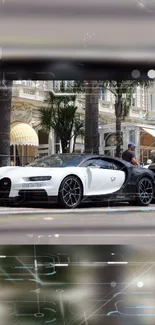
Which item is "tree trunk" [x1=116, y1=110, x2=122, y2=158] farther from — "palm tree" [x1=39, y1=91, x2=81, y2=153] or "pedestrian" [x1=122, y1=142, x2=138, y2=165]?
"palm tree" [x1=39, y1=91, x2=81, y2=153]

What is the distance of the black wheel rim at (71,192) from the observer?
1.99 meters

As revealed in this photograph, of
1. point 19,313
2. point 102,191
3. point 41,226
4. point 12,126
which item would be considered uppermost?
point 12,126

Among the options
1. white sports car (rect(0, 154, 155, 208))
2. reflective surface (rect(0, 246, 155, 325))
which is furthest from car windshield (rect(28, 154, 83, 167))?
reflective surface (rect(0, 246, 155, 325))

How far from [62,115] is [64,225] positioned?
0.54 meters

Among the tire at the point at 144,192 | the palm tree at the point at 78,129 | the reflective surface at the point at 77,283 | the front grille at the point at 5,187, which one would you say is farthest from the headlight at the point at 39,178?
the tire at the point at 144,192

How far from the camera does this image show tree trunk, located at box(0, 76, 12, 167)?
6.46 feet

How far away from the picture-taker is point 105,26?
5.80 feet

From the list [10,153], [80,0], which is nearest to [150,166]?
[10,153]

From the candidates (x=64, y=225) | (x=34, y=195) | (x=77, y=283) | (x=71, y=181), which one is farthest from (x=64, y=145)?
(x=77, y=283)

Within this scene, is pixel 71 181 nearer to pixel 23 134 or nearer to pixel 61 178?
pixel 61 178

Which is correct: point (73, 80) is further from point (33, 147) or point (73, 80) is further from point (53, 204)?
point (53, 204)

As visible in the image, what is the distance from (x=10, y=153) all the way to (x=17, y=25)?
59 centimetres

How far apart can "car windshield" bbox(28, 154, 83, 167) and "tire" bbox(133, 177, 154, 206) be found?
13.6 inches

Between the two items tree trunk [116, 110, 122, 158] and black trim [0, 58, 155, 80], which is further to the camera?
tree trunk [116, 110, 122, 158]
